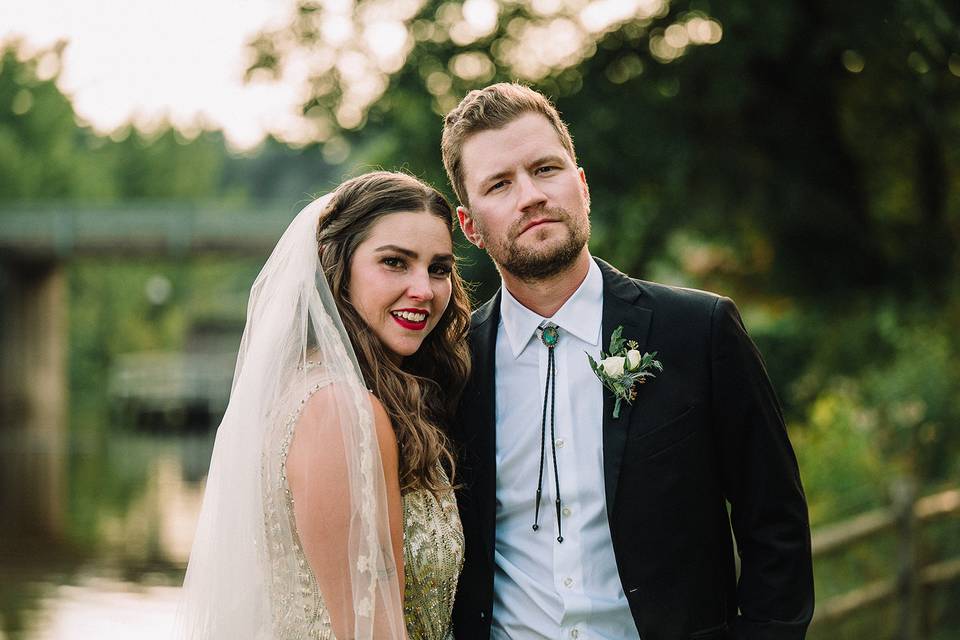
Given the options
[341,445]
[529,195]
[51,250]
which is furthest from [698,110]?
[51,250]

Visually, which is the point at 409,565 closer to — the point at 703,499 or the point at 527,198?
the point at 703,499

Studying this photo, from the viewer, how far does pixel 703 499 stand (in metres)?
3.11

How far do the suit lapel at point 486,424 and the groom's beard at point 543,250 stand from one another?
298 mm

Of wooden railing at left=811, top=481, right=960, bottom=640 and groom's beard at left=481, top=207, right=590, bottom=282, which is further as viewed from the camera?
wooden railing at left=811, top=481, right=960, bottom=640

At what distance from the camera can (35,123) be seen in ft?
128

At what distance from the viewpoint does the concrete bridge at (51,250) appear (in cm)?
3180

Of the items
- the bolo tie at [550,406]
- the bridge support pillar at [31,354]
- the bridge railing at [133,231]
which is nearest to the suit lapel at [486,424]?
the bolo tie at [550,406]

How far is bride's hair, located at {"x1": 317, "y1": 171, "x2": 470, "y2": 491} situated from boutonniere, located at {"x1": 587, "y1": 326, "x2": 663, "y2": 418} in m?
0.53

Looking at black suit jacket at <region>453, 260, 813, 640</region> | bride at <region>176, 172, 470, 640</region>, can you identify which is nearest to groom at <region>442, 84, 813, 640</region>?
black suit jacket at <region>453, 260, 813, 640</region>

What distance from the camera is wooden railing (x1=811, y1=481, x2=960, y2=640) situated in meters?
6.68

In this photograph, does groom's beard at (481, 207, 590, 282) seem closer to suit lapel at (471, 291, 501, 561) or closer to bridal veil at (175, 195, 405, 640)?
suit lapel at (471, 291, 501, 561)

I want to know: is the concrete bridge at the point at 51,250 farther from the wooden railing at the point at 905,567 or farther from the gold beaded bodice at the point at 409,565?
the gold beaded bodice at the point at 409,565

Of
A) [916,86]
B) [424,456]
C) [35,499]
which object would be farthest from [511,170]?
[35,499]

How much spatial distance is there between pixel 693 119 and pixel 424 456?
7.12 meters
